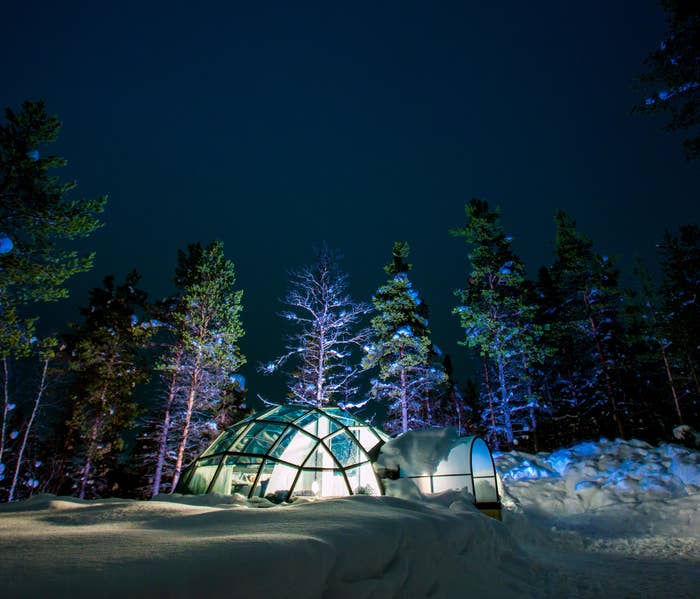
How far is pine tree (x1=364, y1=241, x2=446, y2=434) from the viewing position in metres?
18.2

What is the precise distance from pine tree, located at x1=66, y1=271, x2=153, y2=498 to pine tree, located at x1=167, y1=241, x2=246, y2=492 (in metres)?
2.78

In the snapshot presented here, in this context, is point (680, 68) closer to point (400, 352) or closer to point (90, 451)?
point (400, 352)

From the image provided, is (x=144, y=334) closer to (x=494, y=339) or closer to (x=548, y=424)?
(x=494, y=339)

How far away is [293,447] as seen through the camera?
1034 cm

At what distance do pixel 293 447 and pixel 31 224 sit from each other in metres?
9.29

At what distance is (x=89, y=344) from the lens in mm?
18250

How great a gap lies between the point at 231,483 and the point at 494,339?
14447 mm

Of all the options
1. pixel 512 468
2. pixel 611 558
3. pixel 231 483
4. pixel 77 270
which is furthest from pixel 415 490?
pixel 77 270

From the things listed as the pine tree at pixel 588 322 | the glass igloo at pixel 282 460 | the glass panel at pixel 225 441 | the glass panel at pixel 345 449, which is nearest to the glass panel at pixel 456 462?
the glass igloo at pixel 282 460

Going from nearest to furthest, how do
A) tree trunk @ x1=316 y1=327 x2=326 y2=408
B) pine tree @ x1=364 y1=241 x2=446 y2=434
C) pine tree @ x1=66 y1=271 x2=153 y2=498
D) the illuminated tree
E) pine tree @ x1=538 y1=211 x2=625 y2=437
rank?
the illuminated tree, tree trunk @ x1=316 y1=327 x2=326 y2=408, pine tree @ x1=66 y1=271 x2=153 y2=498, pine tree @ x1=364 y1=241 x2=446 y2=434, pine tree @ x1=538 y1=211 x2=625 y2=437

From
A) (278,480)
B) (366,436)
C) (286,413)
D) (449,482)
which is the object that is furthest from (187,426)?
(449,482)

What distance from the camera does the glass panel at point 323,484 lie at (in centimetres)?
920

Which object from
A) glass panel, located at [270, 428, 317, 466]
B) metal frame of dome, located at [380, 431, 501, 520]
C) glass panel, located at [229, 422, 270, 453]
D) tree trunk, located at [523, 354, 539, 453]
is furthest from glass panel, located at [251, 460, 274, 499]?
tree trunk, located at [523, 354, 539, 453]

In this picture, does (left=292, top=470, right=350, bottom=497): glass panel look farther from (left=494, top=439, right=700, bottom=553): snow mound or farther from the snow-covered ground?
(left=494, top=439, right=700, bottom=553): snow mound
